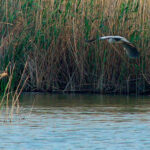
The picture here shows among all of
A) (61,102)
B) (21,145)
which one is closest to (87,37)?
(61,102)

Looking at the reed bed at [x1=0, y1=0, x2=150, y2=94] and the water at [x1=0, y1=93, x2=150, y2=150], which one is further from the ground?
the reed bed at [x1=0, y1=0, x2=150, y2=94]

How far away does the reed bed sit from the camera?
439 inches

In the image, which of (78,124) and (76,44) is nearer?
Result: (78,124)

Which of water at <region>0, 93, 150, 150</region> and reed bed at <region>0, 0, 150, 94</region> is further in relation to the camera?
reed bed at <region>0, 0, 150, 94</region>

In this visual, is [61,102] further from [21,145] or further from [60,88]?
[21,145]

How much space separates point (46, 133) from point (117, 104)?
3.21 metres

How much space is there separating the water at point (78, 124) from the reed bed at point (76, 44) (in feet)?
2.48

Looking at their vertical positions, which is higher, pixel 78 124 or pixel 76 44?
pixel 76 44

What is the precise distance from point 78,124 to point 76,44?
410cm

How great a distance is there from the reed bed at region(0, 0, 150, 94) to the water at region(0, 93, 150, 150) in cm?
76

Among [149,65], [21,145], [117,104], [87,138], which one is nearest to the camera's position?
[21,145]

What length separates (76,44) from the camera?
11320 mm

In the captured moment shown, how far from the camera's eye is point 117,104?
9.70 meters

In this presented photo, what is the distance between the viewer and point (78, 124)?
741 centimetres
